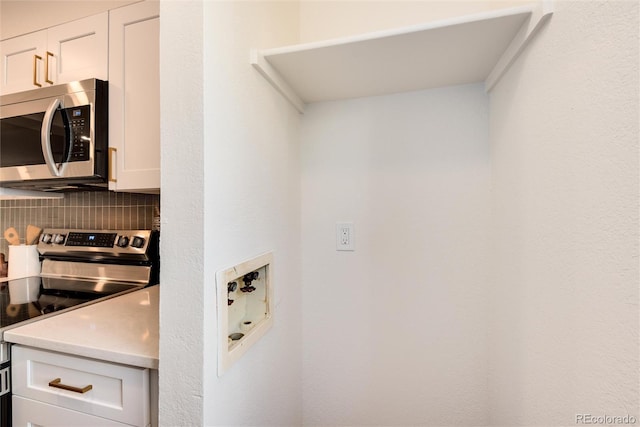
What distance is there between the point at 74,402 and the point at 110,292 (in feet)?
1.96

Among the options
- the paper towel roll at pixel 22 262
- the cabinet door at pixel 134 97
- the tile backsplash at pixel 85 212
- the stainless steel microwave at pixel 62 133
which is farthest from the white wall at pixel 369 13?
the paper towel roll at pixel 22 262

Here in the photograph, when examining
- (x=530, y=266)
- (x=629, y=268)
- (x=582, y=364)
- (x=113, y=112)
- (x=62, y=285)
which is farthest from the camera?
(x=62, y=285)

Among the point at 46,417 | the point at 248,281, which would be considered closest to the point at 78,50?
the point at 248,281

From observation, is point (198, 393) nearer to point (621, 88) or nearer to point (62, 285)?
point (621, 88)

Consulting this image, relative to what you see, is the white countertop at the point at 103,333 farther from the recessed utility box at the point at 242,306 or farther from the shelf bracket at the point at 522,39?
the shelf bracket at the point at 522,39

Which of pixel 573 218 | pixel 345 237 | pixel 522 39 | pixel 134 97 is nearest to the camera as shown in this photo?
pixel 573 218

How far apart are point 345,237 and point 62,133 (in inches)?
52.4

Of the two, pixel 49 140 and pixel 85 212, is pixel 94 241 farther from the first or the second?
pixel 49 140

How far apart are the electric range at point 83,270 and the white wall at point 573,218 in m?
1.58

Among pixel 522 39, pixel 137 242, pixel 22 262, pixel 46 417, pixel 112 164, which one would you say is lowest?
pixel 46 417

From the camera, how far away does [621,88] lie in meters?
0.49

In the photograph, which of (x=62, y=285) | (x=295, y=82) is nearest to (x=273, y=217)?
(x=295, y=82)

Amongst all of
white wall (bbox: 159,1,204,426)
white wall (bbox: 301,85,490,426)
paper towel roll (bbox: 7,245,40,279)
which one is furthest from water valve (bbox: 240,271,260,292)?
paper towel roll (bbox: 7,245,40,279)

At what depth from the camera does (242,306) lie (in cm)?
96
